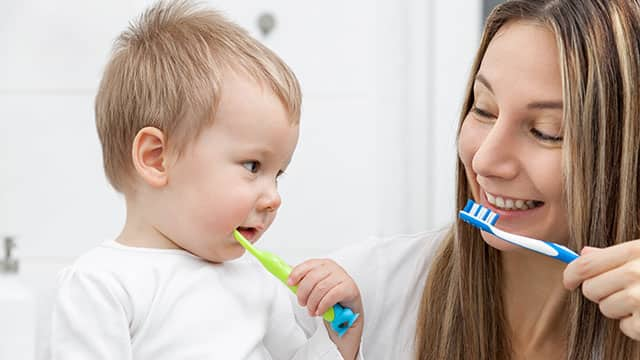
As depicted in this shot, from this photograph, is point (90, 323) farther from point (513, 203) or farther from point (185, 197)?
point (513, 203)

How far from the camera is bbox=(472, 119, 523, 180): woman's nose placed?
1.08 metres

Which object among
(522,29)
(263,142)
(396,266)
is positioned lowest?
(396,266)

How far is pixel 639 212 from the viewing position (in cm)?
112

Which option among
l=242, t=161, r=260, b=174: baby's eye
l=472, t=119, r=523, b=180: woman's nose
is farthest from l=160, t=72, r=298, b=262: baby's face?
l=472, t=119, r=523, b=180: woman's nose

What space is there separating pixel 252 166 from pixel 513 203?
298 mm

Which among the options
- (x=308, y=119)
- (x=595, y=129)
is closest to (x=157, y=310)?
(x=595, y=129)

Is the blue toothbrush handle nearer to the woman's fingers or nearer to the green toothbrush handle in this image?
the green toothbrush handle

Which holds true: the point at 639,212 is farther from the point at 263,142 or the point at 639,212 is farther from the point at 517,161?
the point at 263,142

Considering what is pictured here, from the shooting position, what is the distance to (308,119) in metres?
1.89

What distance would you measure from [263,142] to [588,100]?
0.34 meters

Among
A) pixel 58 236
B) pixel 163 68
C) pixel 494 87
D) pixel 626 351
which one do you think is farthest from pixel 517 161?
pixel 58 236

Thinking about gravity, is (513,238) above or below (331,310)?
above

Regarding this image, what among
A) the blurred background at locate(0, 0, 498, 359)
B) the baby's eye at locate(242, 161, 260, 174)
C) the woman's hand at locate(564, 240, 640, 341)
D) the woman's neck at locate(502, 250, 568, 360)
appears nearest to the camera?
the woman's hand at locate(564, 240, 640, 341)

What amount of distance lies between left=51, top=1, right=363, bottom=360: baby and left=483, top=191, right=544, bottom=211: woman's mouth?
0.66 ft
